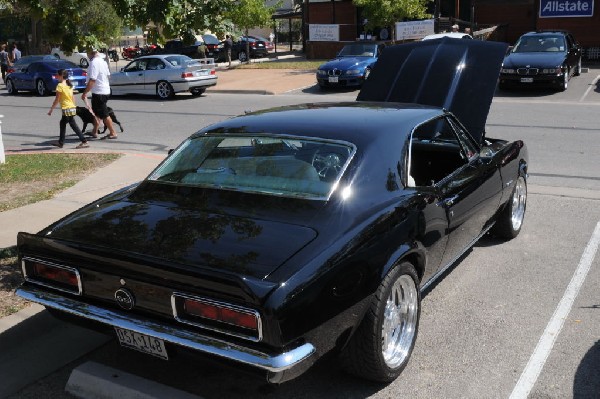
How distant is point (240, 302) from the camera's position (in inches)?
123

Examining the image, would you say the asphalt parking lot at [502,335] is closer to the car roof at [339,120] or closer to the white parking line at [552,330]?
the white parking line at [552,330]

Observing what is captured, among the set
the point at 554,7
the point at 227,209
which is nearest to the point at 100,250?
the point at 227,209

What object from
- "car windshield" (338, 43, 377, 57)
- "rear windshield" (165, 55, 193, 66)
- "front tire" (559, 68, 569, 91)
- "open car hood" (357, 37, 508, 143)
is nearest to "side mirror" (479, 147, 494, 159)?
"open car hood" (357, 37, 508, 143)

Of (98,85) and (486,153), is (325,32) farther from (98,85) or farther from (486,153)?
(486,153)

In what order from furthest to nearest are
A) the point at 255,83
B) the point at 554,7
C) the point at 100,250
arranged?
1. the point at 554,7
2. the point at 255,83
3. the point at 100,250

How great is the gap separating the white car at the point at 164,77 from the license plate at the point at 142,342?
723 inches

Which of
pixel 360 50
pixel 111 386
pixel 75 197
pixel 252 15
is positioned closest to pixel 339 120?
pixel 111 386

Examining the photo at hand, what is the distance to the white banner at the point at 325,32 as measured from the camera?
3081 centimetres

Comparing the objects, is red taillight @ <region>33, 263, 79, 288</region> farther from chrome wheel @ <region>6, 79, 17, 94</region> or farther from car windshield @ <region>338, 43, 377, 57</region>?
chrome wheel @ <region>6, 79, 17, 94</region>

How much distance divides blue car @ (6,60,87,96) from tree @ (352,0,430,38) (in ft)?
36.0

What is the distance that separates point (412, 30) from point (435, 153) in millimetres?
21763

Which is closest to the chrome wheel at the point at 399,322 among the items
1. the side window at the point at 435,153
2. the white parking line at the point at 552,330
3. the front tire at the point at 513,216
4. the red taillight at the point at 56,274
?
the white parking line at the point at 552,330

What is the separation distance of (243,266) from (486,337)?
2.06 m

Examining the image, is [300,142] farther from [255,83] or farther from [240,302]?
[255,83]
